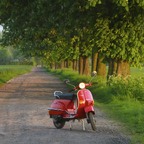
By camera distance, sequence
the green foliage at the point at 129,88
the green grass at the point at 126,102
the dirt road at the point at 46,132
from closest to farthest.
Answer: the dirt road at the point at 46,132, the green grass at the point at 126,102, the green foliage at the point at 129,88

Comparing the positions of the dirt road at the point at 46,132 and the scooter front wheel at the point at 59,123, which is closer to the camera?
the dirt road at the point at 46,132

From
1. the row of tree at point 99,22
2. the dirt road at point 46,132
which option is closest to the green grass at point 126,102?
the dirt road at point 46,132

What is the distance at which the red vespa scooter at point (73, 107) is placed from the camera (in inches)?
428

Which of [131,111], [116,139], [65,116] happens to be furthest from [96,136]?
[131,111]

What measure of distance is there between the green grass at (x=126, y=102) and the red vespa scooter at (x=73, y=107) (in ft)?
3.71

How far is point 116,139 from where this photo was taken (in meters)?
9.54

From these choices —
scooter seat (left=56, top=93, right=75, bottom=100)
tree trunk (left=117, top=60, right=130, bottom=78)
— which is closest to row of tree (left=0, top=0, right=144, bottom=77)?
tree trunk (left=117, top=60, right=130, bottom=78)

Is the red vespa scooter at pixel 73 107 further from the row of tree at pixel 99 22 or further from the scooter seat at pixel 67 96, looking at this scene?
the row of tree at pixel 99 22

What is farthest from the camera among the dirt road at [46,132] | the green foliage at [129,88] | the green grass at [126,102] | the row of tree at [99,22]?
the row of tree at [99,22]

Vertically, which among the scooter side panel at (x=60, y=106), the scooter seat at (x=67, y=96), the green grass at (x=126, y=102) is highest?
the scooter seat at (x=67, y=96)

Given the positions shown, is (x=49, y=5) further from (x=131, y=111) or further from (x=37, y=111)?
(x=131, y=111)

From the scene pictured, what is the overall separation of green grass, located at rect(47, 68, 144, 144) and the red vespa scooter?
3.71 feet

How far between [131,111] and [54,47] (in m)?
26.0

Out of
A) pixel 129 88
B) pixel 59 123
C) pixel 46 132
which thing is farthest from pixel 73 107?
pixel 129 88
